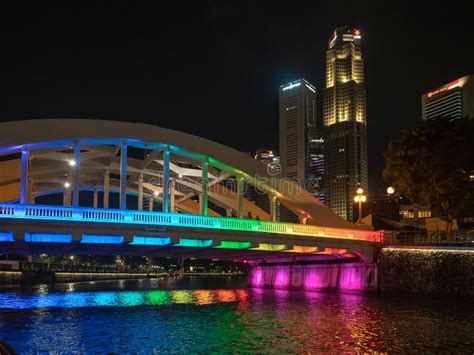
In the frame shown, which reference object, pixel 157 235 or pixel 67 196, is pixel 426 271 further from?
pixel 67 196

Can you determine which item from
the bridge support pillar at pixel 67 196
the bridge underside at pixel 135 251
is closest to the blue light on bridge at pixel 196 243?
the bridge underside at pixel 135 251

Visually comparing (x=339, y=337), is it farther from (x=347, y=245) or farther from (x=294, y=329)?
(x=347, y=245)

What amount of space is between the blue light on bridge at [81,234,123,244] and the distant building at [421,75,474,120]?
147 metres

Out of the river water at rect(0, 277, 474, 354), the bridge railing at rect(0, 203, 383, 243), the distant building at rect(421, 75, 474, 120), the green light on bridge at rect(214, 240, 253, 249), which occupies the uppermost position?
the distant building at rect(421, 75, 474, 120)

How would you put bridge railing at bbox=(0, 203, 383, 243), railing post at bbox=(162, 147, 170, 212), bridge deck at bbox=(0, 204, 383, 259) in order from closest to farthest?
bridge railing at bbox=(0, 203, 383, 243) < bridge deck at bbox=(0, 204, 383, 259) < railing post at bbox=(162, 147, 170, 212)

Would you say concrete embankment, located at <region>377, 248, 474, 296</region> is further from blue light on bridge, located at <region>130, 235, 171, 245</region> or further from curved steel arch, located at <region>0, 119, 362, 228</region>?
blue light on bridge, located at <region>130, 235, 171, 245</region>

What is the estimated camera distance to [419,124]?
42.9 m

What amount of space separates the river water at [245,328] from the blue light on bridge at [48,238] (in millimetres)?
3863

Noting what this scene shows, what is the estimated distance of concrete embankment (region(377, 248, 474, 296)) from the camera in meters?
34.5

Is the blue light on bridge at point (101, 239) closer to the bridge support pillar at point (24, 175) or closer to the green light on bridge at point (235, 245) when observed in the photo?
the bridge support pillar at point (24, 175)

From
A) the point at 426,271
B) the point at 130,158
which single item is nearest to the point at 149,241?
the point at 426,271

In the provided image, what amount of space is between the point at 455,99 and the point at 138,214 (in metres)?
175

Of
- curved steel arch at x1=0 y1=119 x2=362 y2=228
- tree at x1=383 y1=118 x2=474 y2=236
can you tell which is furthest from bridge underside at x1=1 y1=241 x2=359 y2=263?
tree at x1=383 y1=118 x2=474 y2=236

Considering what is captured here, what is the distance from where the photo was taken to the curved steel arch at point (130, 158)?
35906 millimetres
